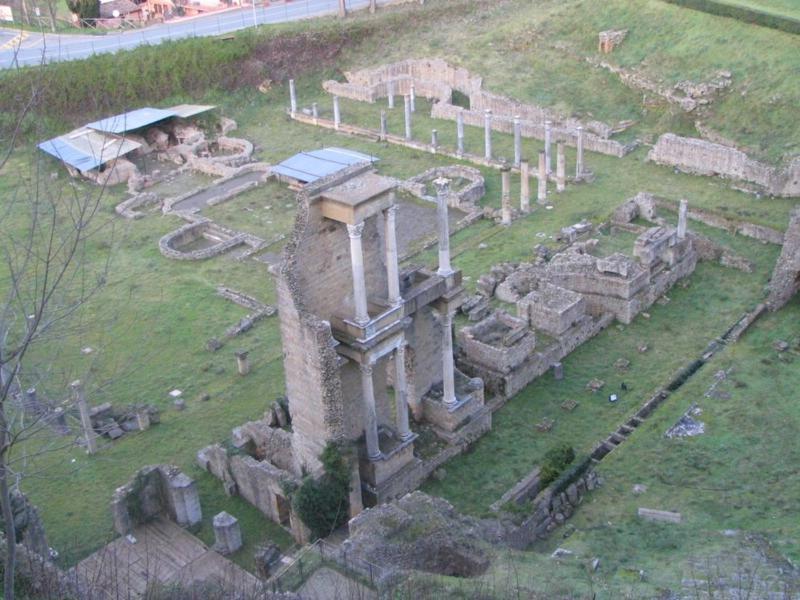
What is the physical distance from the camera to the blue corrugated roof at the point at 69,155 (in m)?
43.3

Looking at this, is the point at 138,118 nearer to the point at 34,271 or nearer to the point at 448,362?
the point at 34,271

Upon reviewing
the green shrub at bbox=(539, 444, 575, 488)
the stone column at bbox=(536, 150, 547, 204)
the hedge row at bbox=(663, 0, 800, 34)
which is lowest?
the green shrub at bbox=(539, 444, 575, 488)

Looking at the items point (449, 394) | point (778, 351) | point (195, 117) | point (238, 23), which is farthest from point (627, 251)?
point (238, 23)

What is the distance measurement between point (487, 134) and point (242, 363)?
61.1 ft

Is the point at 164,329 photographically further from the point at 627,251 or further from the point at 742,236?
the point at 742,236

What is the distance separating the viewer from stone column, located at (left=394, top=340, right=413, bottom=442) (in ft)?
74.9

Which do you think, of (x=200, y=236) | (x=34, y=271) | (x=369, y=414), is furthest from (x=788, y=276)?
(x=34, y=271)

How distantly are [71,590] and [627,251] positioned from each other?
23432 mm

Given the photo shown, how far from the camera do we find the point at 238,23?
205ft

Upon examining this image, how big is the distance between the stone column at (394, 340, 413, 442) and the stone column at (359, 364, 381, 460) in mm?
661

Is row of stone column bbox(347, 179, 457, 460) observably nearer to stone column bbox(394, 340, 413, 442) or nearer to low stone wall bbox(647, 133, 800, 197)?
stone column bbox(394, 340, 413, 442)

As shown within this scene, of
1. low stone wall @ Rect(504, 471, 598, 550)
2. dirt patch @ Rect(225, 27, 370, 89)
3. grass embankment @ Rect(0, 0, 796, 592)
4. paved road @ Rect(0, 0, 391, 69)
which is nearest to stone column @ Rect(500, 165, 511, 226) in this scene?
grass embankment @ Rect(0, 0, 796, 592)

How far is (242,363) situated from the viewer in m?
28.7

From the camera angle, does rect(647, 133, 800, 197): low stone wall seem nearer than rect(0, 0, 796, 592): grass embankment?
No
